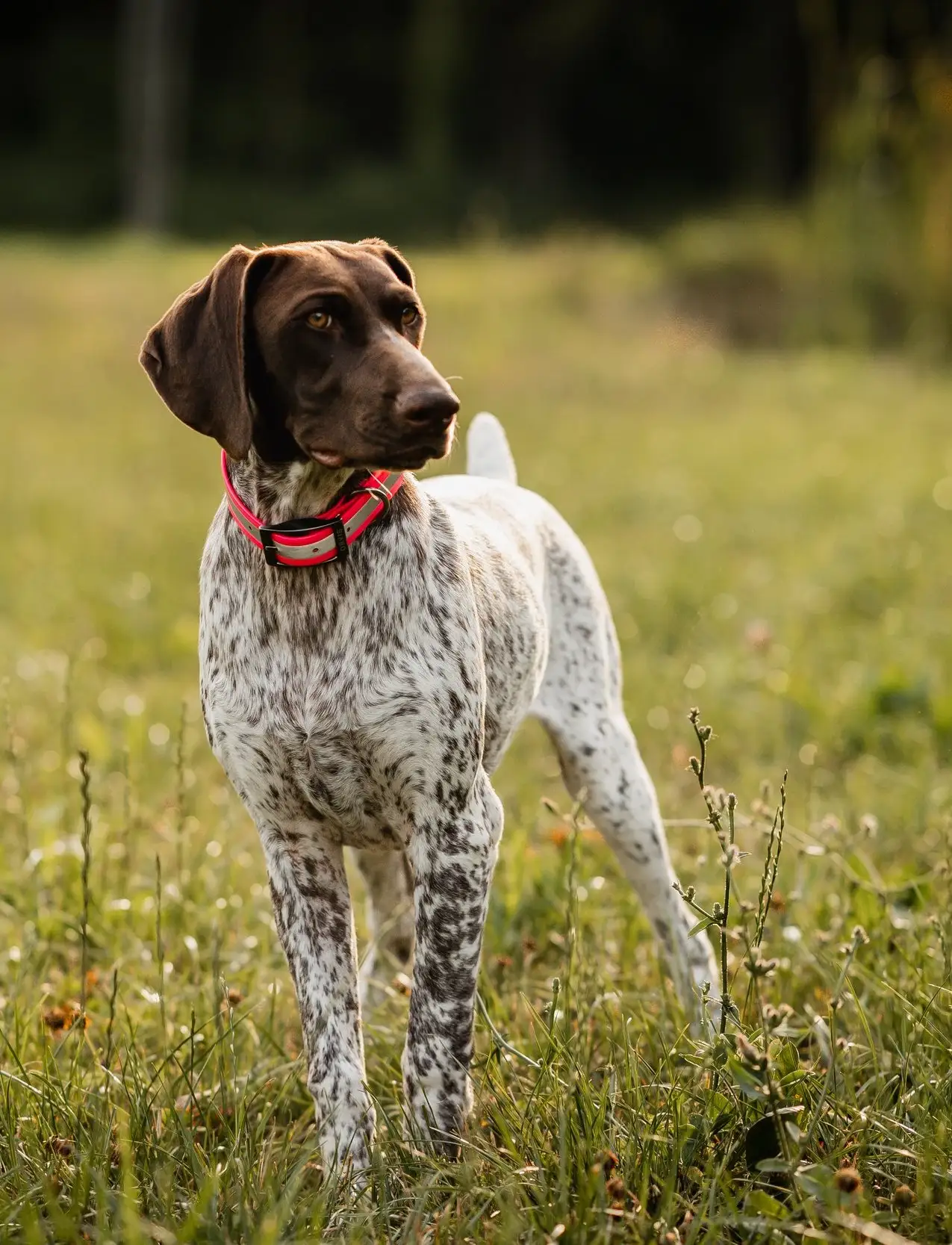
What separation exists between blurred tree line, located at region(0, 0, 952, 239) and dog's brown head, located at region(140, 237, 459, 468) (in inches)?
1083

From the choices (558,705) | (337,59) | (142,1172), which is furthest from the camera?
(337,59)

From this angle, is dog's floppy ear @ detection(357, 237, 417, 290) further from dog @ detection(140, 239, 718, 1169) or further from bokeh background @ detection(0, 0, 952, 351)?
bokeh background @ detection(0, 0, 952, 351)

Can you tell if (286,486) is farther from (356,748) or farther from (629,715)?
(629,715)

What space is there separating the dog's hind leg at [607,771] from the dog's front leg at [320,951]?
2.64ft

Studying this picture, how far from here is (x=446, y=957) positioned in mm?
2754

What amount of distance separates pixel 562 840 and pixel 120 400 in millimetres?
10148

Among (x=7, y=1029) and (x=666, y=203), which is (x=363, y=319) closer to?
(x=7, y=1029)

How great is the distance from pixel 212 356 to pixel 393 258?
0.54 meters

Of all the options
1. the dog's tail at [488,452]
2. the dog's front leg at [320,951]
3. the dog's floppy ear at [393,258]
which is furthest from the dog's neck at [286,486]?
the dog's tail at [488,452]

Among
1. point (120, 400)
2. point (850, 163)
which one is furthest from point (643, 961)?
point (850, 163)

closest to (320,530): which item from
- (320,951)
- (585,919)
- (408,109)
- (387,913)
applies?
(320,951)

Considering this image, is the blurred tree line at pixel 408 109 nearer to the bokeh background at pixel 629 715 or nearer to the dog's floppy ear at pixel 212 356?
the bokeh background at pixel 629 715

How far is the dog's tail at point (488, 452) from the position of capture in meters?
3.97

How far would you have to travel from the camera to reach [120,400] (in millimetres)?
13109
